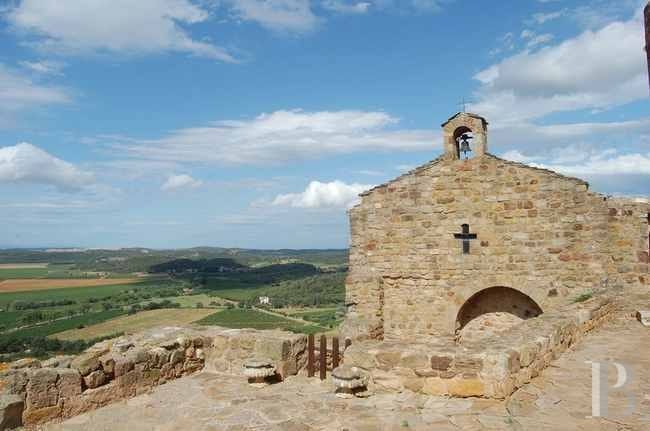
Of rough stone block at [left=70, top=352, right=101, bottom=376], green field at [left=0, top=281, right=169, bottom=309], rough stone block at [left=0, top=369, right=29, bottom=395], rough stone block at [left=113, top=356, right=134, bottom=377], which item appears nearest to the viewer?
rough stone block at [left=0, top=369, right=29, bottom=395]

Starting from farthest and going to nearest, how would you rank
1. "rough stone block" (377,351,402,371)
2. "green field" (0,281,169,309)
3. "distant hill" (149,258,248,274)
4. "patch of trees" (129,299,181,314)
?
"distant hill" (149,258,248,274)
"green field" (0,281,169,309)
"patch of trees" (129,299,181,314)
"rough stone block" (377,351,402,371)

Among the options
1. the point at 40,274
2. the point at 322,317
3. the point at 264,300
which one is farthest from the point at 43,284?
the point at 322,317

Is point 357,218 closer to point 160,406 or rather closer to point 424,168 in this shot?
point 424,168

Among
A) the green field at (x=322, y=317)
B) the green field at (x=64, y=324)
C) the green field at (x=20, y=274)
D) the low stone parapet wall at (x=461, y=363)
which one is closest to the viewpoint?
the low stone parapet wall at (x=461, y=363)

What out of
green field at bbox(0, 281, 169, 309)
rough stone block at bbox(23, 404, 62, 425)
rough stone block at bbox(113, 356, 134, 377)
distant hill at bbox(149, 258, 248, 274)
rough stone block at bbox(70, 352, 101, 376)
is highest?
rough stone block at bbox(70, 352, 101, 376)

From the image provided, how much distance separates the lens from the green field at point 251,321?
43.0 meters

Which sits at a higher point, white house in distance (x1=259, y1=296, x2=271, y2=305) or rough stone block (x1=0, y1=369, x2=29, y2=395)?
rough stone block (x1=0, y1=369, x2=29, y2=395)

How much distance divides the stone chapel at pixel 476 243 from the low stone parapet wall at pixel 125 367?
15.1 ft

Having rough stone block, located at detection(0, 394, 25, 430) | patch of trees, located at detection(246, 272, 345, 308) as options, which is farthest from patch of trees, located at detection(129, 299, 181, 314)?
rough stone block, located at detection(0, 394, 25, 430)

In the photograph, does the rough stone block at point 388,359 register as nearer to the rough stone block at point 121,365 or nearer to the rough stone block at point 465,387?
the rough stone block at point 465,387

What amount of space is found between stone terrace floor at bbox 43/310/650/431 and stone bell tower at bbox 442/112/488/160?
6.08 meters

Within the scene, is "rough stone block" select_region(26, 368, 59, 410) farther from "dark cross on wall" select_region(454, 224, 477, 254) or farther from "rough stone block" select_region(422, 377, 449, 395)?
"dark cross on wall" select_region(454, 224, 477, 254)

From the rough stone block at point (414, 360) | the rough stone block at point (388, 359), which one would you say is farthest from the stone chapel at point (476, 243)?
the rough stone block at point (414, 360)

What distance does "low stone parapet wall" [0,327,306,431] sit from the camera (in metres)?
5.49
